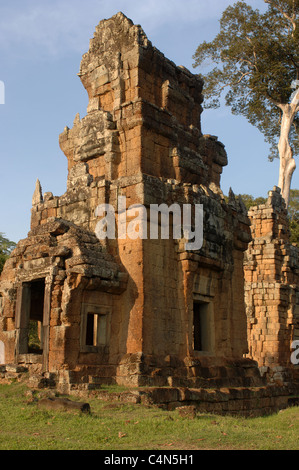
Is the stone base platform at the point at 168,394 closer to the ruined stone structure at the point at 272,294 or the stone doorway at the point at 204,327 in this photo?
the stone doorway at the point at 204,327

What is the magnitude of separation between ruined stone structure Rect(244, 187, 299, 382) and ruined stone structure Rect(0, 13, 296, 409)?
256 inches

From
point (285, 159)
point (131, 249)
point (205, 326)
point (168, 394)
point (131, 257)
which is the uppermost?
point (285, 159)

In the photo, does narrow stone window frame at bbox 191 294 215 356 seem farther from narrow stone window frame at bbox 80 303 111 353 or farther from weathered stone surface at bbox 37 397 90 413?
weathered stone surface at bbox 37 397 90 413

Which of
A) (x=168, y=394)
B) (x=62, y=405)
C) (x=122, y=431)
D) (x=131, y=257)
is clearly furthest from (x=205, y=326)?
(x=122, y=431)

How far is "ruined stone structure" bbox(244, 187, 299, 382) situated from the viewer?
71.1ft

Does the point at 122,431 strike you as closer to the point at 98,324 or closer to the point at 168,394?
the point at 168,394

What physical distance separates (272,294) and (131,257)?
11.1 m

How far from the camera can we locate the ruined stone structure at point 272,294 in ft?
71.1

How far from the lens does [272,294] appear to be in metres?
22.2

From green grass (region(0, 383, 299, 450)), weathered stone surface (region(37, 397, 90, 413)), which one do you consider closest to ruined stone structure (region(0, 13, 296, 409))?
weathered stone surface (region(37, 397, 90, 413))

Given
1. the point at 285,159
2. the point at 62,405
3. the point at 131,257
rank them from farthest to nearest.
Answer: the point at 285,159 < the point at 131,257 < the point at 62,405

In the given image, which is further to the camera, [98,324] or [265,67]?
[265,67]

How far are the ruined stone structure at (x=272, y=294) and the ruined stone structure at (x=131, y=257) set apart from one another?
6493mm

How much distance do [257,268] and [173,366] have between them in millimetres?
11731
